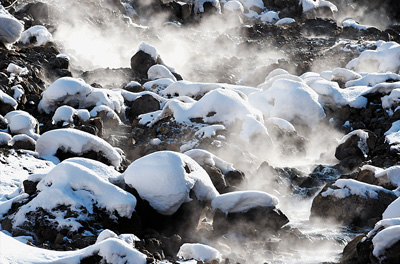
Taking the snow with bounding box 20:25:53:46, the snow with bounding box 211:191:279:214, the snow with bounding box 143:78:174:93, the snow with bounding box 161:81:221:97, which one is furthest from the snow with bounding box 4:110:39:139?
the snow with bounding box 20:25:53:46

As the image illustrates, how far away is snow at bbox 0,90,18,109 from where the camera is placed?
12.0m

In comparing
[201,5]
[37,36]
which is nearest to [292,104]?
[37,36]

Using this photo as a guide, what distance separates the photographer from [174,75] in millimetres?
18375

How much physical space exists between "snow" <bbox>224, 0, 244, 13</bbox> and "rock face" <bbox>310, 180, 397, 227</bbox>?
22282mm

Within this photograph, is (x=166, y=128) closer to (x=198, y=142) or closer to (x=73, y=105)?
(x=198, y=142)

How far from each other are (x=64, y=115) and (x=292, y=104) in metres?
6.12

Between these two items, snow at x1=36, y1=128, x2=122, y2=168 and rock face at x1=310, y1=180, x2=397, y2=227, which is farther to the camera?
snow at x1=36, y1=128, x2=122, y2=168

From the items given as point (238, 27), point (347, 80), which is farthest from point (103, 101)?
point (238, 27)

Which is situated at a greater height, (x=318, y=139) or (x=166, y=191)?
(x=166, y=191)

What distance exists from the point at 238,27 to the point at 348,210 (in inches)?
798

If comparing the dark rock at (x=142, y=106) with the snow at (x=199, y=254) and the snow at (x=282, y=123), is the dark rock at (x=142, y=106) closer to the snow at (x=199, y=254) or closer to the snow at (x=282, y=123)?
the snow at (x=282, y=123)

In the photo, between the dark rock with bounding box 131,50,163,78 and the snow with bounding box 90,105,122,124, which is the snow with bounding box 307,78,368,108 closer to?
the dark rock with bounding box 131,50,163,78

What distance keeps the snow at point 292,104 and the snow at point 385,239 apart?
28.2 feet

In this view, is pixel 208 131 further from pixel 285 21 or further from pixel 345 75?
pixel 285 21
